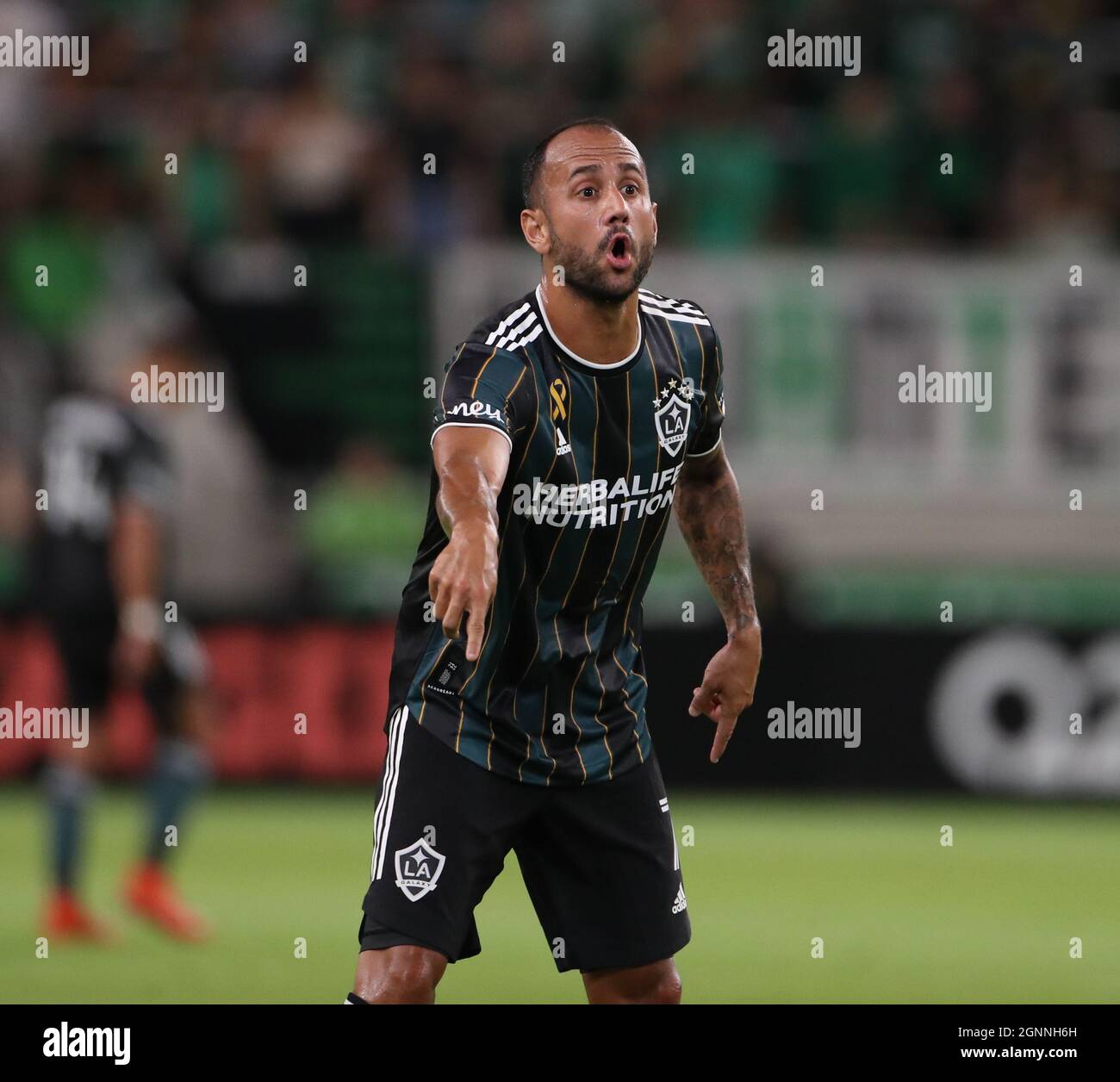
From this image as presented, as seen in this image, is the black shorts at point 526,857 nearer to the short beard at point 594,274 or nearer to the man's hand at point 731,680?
the man's hand at point 731,680

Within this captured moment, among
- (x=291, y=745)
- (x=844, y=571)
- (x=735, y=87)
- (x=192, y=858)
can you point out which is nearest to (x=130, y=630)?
(x=192, y=858)

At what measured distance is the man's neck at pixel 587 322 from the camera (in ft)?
15.9

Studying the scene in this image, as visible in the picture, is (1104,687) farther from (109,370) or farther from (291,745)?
(109,370)

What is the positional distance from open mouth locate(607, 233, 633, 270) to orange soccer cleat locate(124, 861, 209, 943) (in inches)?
177

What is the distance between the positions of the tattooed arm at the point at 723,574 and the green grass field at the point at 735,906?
7.53 feet

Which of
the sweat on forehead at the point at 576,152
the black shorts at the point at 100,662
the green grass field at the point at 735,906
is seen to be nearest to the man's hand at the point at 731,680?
the sweat on forehead at the point at 576,152

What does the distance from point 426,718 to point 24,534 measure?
8793 mm

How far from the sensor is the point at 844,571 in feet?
43.0

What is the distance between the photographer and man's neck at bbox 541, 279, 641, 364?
483 centimetres
